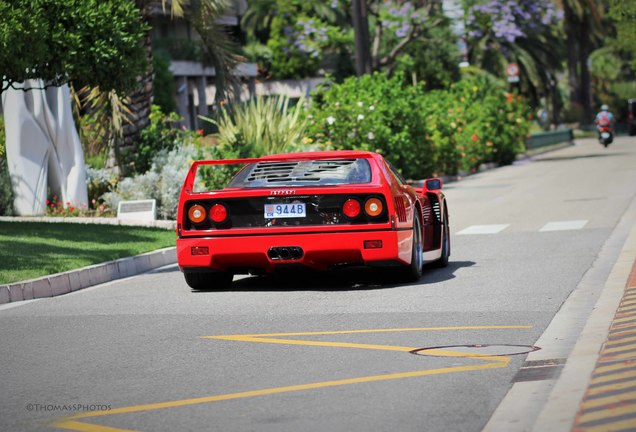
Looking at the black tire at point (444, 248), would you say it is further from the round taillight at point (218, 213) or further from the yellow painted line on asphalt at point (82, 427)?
the yellow painted line on asphalt at point (82, 427)

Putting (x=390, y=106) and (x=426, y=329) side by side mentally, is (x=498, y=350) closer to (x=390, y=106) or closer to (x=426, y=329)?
(x=426, y=329)

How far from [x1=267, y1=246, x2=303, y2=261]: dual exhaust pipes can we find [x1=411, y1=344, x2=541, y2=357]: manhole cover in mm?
3894

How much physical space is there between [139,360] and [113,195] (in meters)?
16.1

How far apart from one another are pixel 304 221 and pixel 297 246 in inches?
10.1

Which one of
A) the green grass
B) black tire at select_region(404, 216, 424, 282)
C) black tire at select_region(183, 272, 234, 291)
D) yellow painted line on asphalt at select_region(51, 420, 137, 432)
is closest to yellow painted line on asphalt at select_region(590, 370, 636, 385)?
yellow painted line on asphalt at select_region(51, 420, 137, 432)

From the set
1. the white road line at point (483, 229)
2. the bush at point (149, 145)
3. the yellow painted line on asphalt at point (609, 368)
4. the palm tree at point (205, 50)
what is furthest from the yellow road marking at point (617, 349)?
the bush at point (149, 145)

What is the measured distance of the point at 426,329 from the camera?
10.1 m

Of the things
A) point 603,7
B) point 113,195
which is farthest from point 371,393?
point 603,7

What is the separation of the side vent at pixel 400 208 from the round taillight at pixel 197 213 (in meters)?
1.83

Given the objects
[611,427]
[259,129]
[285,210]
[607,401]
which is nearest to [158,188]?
[259,129]

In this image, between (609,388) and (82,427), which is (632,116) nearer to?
(609,388)

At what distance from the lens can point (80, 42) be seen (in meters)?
19.6

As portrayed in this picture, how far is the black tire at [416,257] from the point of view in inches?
528

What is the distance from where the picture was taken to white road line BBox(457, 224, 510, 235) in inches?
788
